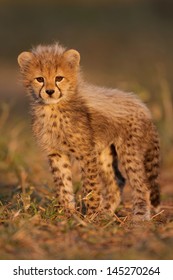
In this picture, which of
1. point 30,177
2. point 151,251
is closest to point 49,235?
point 151,251

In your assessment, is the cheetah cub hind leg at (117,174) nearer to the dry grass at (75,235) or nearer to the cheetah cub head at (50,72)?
the dry grass at (75,235)

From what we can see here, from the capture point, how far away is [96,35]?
27406 mm

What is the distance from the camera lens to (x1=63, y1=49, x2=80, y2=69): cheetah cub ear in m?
6.66

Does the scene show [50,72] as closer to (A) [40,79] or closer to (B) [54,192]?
(A) [40,79]

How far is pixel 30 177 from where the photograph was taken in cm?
832

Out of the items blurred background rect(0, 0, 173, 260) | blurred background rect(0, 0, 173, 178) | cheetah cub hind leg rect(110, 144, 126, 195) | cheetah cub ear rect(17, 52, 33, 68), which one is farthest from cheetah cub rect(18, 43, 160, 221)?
blurred background rect(0, 0, 173, 178)

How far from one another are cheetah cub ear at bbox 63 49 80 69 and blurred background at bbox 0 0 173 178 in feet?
22.6

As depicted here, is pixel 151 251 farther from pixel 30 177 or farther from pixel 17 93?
pixel 17 93

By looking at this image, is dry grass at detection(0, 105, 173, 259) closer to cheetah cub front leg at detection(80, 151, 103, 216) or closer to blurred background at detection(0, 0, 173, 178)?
cheetah cub front leg at detection(80, 151, 103, 216)

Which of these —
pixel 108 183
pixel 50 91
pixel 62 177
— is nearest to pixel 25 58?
pixel 50 91

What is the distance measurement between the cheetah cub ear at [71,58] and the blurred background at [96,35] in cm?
688

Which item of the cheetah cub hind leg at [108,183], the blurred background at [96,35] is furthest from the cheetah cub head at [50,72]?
the blurred background at [96,35]

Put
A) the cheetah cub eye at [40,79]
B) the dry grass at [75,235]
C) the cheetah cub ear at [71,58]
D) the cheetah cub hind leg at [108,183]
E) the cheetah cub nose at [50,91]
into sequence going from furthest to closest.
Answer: the cheetah cub hind leg at [108,183] < the cheetah cub ear at [71,58] < the cheetah cub eye at [40,79] < the cheetah cub nose at [50,91] < the dry grass at [75,235]

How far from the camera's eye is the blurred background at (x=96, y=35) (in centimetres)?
1992
